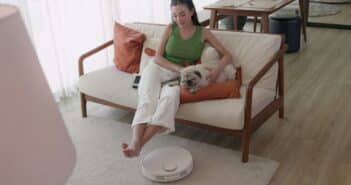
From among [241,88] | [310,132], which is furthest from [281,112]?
[241,88]

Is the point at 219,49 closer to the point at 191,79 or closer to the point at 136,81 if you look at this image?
the point at 191,79

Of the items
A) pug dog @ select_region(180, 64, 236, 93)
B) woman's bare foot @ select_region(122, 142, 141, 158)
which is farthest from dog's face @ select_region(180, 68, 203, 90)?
woman's bare foot @ select_region(122, 142, 141, 158)

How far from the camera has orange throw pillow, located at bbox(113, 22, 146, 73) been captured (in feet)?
10.7

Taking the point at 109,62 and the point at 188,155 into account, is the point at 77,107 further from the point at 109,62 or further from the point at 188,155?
the point at 188,155

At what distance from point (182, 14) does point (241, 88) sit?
0.62 meters

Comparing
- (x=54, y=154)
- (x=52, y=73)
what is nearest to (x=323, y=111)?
(x=52, y=73)

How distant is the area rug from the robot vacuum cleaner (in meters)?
0.04

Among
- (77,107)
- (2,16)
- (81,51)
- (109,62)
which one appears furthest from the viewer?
(109,62)

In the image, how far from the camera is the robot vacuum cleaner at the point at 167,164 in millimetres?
2463

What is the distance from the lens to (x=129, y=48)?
10.7 feet

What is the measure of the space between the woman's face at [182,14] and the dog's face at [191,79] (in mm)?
390

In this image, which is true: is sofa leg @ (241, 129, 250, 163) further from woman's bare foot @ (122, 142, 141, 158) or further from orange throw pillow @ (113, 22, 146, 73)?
orange throw pillow @ (113, 22, 146, 73)

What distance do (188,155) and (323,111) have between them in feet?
4.20

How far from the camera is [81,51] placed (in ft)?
13.2
